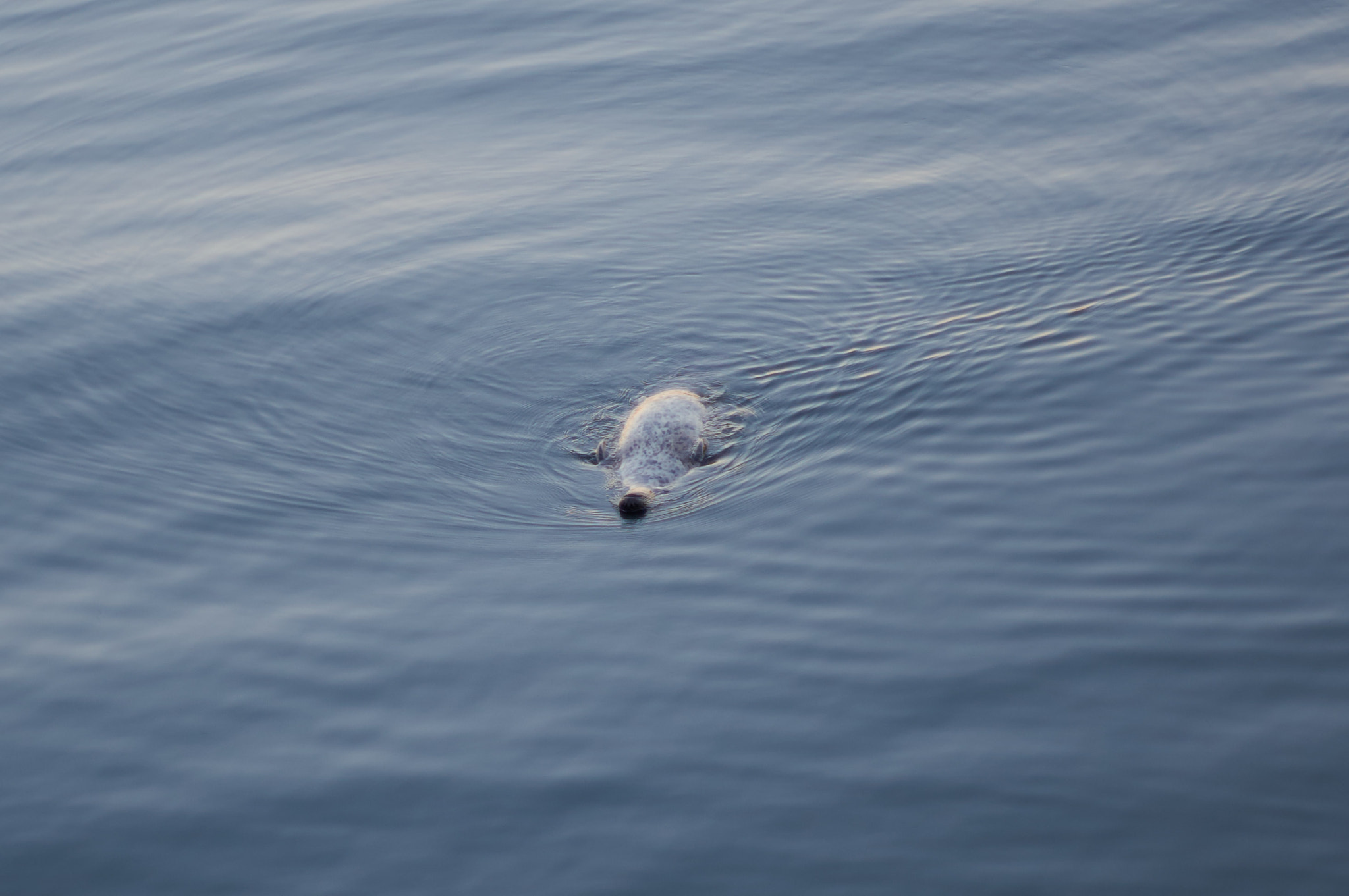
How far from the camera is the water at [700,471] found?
305 inches

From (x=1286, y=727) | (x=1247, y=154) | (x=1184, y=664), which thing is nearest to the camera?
(x=1286, y=727)

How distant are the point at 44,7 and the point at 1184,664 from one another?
21804mm

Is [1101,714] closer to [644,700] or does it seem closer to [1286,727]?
[1286,727]

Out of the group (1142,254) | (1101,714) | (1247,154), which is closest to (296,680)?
(1101,714)

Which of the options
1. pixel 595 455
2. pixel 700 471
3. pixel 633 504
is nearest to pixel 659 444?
pixel 700 471

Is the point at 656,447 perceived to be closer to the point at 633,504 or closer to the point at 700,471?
the point at 700,471

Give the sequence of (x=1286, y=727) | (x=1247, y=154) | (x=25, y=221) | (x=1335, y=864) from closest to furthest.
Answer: (x=1335, y=864)
(x=1286, y=727)
(x=1247, y=154)
(x=25, y=221)

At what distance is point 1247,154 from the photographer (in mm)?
14688

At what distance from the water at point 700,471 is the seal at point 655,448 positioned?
20 centimetres

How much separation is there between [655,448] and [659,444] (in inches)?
2.2

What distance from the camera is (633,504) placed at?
1035 centimetres

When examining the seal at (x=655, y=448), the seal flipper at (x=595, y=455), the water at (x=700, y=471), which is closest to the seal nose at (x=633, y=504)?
the seal at (x=655, y=448)

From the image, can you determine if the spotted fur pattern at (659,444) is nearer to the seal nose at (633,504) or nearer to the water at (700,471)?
the seal nose at (633,504)

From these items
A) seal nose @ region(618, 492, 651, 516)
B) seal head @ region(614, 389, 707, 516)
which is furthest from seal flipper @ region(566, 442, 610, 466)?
seal nose @ region(618, 492, 651, 516)
